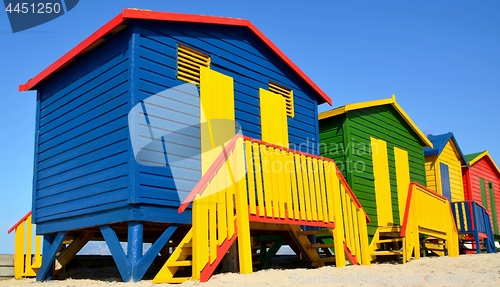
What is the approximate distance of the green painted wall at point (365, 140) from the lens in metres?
13.8

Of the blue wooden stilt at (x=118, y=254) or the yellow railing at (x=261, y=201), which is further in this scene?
the blue wooden stilt at (x=118, y=254)

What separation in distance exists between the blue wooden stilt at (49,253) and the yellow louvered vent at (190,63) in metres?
3.73

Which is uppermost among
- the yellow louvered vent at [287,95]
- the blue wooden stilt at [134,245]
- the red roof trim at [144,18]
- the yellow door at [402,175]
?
the red roof trim at [144,18]

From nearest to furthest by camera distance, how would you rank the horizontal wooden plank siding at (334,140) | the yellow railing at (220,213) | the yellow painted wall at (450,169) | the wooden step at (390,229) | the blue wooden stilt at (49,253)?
the yellow railing at (220,213)
the blue wooden stilt at (49,253)
the wooden step at (390,229)
the horizontal wooden plank siding at (334,140)
the yellow painted wall at (450,169)

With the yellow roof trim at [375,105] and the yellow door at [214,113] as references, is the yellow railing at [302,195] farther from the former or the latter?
the yellow roof trim at [375,105]

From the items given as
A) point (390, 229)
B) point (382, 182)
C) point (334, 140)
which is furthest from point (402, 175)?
point (390, 229)

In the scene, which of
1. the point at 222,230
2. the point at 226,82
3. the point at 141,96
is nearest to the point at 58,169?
the point at 141,96

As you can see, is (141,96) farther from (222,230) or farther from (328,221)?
(328,221)

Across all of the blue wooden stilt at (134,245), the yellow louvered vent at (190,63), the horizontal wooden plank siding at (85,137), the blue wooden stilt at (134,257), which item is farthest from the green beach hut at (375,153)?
the horizontal wooden plank siding at (85,137)

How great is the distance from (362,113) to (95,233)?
7.73 metres

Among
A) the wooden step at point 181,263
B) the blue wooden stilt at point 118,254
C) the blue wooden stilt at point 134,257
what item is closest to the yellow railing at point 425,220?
the wooden step at point 181,263

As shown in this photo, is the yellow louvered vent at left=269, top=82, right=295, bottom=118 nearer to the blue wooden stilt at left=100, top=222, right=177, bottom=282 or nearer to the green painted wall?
the green painted wall

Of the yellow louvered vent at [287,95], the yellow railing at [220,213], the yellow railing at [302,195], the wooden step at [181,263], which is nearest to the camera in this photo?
the yellow railing at [220,213]

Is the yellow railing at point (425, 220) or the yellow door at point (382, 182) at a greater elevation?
the yellow door at point (382, 182)
